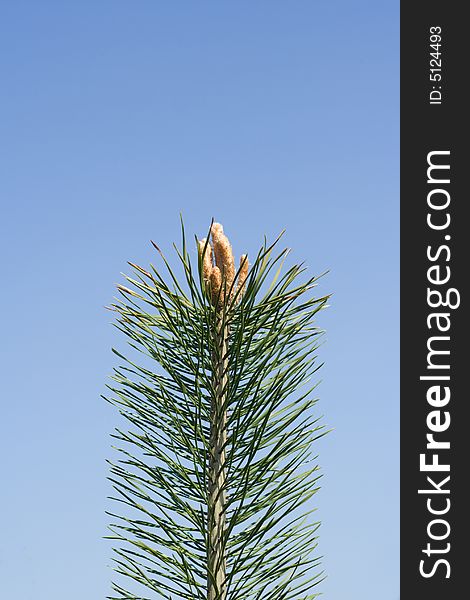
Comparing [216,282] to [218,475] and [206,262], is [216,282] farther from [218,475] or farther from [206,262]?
[218,475]

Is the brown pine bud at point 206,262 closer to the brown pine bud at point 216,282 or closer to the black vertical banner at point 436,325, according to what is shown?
the brown pine bud at point 216,282

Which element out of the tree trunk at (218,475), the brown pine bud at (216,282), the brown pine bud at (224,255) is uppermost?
the brown pine bud at (224,255)

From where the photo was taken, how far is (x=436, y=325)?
4.10 metres

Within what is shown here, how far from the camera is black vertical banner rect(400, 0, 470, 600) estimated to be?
3.89 meters

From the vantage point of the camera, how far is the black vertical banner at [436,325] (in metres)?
3.89

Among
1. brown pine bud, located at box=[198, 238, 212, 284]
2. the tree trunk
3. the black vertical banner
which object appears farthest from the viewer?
the black vertical banner

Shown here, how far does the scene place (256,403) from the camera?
2.80 m

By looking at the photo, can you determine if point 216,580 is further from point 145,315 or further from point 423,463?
point 423,463

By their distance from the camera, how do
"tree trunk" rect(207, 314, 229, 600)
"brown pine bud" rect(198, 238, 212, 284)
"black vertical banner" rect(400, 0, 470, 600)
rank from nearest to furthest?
"tree trunk" rect(207, 314, 229, 600) → "brown pine bud" rect(198, 238, 212, 284) → "black vertical banner" rect(400, 0, 470, 600)

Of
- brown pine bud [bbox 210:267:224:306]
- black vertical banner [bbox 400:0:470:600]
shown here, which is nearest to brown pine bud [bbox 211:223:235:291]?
brown pine bud [bbox 210:267:224:306]

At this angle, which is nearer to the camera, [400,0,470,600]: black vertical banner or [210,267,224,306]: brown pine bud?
[210,267,224,306]: brown pine bud

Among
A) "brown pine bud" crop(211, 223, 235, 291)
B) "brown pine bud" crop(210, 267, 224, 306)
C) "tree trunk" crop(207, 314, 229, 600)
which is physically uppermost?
"brown pine bud" crop(211, 223, 235, 291)

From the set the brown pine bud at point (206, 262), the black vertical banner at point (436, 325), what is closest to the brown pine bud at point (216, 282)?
the brown pine bud at point (206, 262)

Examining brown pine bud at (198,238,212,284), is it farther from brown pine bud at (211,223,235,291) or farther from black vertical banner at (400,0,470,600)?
black vertical banner at (400,0,470,600)
